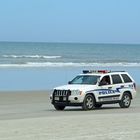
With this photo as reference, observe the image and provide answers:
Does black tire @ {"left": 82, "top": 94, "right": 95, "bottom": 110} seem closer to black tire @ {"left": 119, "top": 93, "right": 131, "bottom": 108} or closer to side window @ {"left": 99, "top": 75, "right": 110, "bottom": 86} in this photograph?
side window @ {"left": 99, "top": 75, "right": 110, "bottom": 86}

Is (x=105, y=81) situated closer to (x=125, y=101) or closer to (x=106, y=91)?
(x=106, y=91)

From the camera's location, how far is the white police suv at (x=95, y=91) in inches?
854

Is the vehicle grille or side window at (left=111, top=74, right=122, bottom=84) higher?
side window at (left=111, top=74, right=122, bottom=84)

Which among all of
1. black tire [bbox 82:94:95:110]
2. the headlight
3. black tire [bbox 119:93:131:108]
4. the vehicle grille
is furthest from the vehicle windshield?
black tire [bbox 119:93:131:108]

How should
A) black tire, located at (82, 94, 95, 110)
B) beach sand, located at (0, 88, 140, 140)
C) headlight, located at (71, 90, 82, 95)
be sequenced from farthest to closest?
black tire, located at (82, 94, 95, 110), headlight, located at (71, 90, 82, 95), beach sand, located at (0, 88, 140, 140)

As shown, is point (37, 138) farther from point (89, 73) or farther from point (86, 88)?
point (89, 73)

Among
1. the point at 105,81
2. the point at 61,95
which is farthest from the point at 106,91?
the point at 61,95

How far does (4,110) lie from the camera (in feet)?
72.7

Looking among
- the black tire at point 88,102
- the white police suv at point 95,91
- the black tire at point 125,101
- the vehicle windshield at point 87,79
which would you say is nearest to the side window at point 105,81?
the white police suv at point 95,91

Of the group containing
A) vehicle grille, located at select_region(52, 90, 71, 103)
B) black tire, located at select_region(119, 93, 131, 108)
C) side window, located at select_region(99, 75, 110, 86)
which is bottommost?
black tire, located at select_region(119, 93, 131, 108)

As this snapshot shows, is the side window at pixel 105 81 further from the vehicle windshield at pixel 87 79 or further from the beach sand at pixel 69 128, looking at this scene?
the beach sand at pixel 69 128

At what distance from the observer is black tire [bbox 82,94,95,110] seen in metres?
21.8

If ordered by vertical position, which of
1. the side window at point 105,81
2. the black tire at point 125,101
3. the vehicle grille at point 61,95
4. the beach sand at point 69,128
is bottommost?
the beach sand at point 69,128

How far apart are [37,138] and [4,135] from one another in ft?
Result: 3.16
